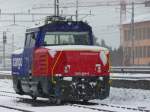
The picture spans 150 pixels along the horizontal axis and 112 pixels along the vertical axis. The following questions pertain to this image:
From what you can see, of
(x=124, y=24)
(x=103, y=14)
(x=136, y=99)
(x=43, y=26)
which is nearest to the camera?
(x=43, y=26)

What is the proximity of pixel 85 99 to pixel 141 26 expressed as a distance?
74788 mm

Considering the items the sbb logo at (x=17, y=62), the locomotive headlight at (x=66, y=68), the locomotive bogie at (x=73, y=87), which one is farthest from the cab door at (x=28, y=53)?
the locomotive headlight at (x=66, y=68)

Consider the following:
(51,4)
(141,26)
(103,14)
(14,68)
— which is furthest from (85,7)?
(14,68)

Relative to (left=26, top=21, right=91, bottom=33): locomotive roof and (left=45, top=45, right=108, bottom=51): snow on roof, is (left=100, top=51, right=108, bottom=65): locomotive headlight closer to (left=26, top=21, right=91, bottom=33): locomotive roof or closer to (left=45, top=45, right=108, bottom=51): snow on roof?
(left=45, top=45, right=108, bottom=51): snow on roof

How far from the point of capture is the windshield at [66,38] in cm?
1998

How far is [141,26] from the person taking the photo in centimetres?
9325

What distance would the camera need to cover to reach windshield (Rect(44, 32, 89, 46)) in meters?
20.0

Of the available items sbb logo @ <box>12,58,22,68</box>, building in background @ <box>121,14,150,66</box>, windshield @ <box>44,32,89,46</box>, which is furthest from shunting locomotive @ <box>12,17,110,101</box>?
building in background @ <box>121,14,150,66</box>

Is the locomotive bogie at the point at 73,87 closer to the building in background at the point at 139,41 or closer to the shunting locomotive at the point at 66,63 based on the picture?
the shunting locomotive at the point at 66,63

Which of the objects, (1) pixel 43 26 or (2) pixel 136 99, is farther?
(2) pixel 136 99

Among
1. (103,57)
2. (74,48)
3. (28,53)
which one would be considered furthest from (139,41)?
(74,48)

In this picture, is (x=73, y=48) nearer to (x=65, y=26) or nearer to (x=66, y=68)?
(x=66, y=68)

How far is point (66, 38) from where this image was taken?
2022 centimetres

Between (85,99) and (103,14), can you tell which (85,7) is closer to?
(103,14)
